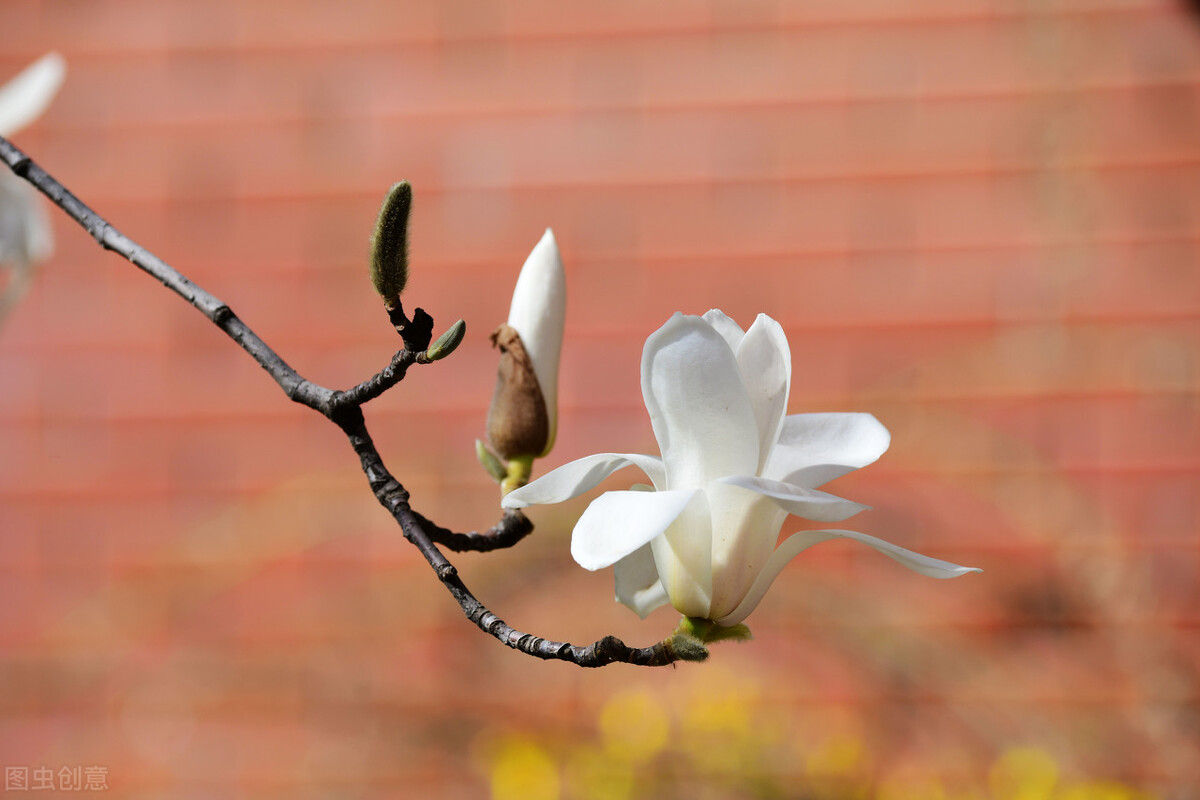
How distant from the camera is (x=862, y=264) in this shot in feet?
5.32

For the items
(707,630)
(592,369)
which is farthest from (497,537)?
(592,369)

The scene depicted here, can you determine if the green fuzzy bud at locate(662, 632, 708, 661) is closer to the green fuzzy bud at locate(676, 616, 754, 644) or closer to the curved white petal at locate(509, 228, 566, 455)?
the green fuzzy bud at locate(676, 616, 754, 644)

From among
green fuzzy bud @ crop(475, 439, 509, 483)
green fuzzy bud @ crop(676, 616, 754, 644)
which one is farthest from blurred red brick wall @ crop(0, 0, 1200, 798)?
green fuzzy bud @ crop(676, 616, 754, 644)

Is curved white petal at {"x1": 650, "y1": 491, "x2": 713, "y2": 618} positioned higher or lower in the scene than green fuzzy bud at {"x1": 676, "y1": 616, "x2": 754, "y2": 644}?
higher

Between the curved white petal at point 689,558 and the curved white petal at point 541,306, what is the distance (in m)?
0.14

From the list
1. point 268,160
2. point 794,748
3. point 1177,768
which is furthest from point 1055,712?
point 268,160

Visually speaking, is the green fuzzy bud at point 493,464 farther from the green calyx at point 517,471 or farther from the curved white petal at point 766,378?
the curved white petal at point 766,378

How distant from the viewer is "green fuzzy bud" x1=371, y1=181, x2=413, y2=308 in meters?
→ 0.32

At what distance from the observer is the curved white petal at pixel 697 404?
35 centimetres

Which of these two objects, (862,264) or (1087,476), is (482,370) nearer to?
(862,264)

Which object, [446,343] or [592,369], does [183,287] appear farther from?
[592,369]

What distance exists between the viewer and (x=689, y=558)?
1.29ft

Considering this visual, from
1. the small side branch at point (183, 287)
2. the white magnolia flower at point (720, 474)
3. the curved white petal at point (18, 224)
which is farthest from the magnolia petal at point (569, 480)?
the curved white petal at point (18, 224)

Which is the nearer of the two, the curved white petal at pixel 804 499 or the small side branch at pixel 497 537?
the curved white petal at pixel 804 499
